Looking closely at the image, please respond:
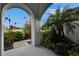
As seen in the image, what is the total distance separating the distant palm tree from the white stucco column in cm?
14

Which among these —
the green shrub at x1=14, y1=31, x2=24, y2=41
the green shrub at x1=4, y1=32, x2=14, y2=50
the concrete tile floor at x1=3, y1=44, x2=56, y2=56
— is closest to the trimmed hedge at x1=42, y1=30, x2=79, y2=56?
the concrete tile floor at x1=3, y1=44, x2=56, y2=56

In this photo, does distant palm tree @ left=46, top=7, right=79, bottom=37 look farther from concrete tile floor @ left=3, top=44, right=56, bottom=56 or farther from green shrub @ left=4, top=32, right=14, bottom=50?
green shrub @ left=4, top=32, right=14, bottom=50

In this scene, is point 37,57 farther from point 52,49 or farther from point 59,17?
point 59,17

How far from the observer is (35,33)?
253 centimetres

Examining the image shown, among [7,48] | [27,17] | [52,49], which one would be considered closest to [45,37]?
[52,49]

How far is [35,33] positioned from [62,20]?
1.22 ft

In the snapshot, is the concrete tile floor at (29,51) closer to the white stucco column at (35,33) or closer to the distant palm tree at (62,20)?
the white stucco column at (35,33)

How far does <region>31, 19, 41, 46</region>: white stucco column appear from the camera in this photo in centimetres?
254

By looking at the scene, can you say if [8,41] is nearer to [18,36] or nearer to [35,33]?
[18,36]

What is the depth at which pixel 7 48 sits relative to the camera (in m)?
2.52

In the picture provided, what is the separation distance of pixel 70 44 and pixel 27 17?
630 millimetres

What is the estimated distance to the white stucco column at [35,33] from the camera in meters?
2.54

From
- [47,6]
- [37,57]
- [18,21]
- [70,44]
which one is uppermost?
[47,6]

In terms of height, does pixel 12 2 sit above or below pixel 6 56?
above
